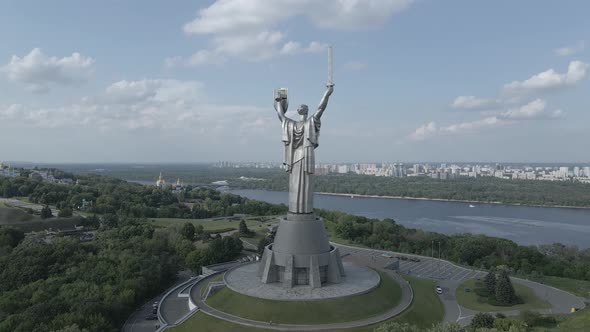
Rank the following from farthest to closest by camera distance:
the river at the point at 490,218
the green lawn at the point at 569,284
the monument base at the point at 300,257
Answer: the river at the point at 490,218 → the green lawn at the point at 569,284 → the monument base at the point at 300,257

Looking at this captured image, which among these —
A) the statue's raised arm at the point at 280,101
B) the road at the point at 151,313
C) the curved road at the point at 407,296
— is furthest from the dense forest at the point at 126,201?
the statue's raised arm at the point at 280,101

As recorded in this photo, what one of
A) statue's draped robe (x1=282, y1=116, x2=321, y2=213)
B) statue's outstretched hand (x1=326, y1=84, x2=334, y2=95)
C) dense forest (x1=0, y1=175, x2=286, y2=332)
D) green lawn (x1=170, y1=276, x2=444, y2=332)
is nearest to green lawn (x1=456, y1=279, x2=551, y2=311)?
green lawn (x1=170, y1=276, x2=444, y2=332)

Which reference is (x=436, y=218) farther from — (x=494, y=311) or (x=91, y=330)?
(x=91, y=330)

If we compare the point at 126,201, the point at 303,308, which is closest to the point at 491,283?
the point at 303,308

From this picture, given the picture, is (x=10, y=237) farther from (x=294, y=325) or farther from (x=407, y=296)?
(x=407, y=296)

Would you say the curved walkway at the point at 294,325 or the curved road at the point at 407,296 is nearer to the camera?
the curved walkway at the point at 294,325

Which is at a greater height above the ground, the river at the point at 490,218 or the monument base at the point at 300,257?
the monument base at the point at 300,257

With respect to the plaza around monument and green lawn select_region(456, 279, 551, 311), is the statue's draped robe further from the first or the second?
green lawn select_region(456, 279, 551, 311)

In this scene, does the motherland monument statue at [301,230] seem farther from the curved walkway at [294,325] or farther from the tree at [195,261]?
the tree at [195,261]
